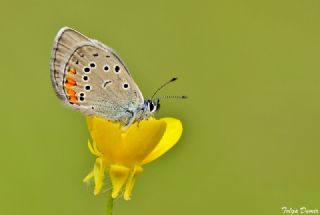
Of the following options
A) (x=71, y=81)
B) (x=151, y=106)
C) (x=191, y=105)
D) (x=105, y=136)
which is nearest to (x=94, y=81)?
(x=71, y=81)

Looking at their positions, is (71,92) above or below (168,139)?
above

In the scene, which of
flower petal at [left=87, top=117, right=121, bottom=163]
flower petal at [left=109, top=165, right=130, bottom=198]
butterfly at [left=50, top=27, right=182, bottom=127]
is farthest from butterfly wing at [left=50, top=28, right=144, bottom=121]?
flower petal at [left=109, top=165, right=130, bottom=198]

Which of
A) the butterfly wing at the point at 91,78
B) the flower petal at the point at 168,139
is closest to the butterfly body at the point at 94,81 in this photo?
the butterfly wing at the point at 91,78

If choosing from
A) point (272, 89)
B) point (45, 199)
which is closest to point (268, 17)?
point (272, 89)

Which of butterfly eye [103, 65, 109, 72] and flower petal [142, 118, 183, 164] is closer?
flower petal [142, 118, 183, 164]

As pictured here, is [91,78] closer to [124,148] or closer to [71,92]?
[71,92]

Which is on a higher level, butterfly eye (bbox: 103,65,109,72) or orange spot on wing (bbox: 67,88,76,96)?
butterfly eye (bbox: 103,65,109,72)

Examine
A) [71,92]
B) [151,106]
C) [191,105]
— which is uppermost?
[71,92]

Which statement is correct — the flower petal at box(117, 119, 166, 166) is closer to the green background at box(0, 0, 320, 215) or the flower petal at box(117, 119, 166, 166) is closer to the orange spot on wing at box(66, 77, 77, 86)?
the orange spot on wing at box(66, 77, 77, 86)
